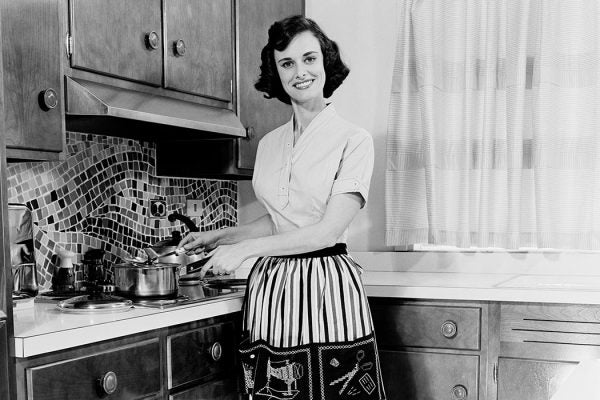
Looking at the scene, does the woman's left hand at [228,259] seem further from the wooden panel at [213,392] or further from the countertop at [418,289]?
the wooden panel at [213,392]

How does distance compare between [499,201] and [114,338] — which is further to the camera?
[499,201]

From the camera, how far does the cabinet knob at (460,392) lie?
2391mm

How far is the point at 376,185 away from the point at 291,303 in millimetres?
1197

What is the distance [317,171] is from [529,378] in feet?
3.20

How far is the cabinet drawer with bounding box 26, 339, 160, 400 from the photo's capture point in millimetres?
1547

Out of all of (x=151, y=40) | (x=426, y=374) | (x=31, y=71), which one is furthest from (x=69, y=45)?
(x=426, y=374)

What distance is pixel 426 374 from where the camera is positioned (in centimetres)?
244

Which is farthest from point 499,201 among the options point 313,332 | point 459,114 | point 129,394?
point 129,394

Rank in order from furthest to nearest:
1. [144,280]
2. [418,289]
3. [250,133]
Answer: [250,133] < [418,289] < [144,280]

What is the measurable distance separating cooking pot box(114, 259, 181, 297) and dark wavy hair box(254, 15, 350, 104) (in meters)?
0.69

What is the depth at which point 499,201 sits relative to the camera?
2.84m

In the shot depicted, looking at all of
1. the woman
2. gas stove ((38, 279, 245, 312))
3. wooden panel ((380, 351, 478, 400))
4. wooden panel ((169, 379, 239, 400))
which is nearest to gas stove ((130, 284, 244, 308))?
gas stove ((38, 279, 245, 312))

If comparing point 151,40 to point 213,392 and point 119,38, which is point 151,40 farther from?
point 213,392

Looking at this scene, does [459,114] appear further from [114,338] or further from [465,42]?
[114,338]
